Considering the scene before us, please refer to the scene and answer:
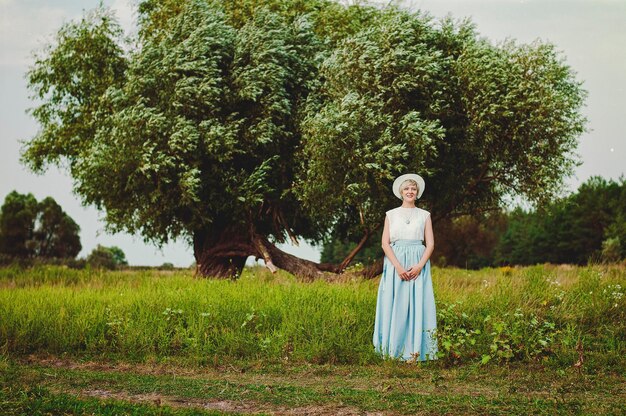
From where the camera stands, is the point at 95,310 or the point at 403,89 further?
the point at 403,89

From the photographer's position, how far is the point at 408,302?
1148 centimetres

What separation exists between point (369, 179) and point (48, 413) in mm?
13447

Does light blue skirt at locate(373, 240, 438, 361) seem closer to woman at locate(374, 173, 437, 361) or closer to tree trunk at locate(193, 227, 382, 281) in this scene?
woman at locate(374, 173, 437, 361)

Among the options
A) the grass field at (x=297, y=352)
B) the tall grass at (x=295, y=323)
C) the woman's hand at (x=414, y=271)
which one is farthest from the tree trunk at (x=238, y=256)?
the woman's hand at (x=414, y=271)

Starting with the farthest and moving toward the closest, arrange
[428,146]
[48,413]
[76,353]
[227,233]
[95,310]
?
[227,233] → [428,146] → [95,310] → [76,353] → [48,413]

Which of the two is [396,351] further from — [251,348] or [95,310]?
[95,310]

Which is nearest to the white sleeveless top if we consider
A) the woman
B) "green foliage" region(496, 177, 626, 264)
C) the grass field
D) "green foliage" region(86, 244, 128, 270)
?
the woman

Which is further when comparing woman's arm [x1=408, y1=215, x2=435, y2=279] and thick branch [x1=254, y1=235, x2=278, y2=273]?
thick branch [x1=254, y1=235, x2=278, y2=273]

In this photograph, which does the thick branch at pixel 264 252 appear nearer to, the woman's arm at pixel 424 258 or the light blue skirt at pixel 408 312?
the light blue skirt at pixel 408 312

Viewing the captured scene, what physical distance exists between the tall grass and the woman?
36 cm

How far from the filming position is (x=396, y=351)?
1148 centimetres

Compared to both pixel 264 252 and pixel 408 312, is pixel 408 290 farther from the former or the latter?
pixel 264 252

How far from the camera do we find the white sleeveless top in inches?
453

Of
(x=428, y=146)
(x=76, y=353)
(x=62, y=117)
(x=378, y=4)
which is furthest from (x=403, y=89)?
(x=62, y=117)
